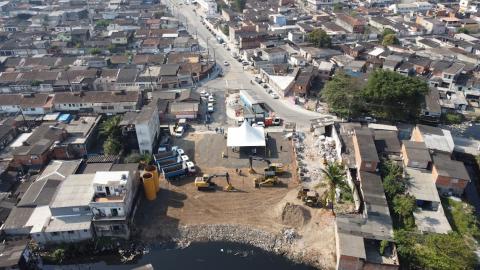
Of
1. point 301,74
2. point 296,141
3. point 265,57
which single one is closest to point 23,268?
point 296,141

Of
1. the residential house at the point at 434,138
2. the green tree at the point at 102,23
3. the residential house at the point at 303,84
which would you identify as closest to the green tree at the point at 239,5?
the green tree at the point at 102,23

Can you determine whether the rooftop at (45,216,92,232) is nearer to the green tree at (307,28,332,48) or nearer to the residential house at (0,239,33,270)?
the residential house at (0,239,33,270)

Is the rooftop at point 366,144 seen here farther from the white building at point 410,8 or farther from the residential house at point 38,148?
the white building at point 410,8

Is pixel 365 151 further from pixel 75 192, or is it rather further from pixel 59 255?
pixel 59 255

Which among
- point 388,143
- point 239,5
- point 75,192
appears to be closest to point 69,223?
point 75,192

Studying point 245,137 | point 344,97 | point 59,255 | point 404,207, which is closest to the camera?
point 59,255

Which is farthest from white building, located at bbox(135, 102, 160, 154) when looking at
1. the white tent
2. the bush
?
the bush

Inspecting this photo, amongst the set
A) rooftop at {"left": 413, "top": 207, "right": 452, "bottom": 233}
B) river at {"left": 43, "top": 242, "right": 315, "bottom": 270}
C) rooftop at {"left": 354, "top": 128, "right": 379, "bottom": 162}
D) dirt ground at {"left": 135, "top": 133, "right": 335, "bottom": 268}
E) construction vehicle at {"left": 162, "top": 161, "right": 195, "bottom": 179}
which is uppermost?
rooftop at {"left": 354, "top": 128, "right": 379, "bottom": 162}

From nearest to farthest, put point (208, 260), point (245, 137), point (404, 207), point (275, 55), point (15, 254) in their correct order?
point (15, 254) → point (208, 260) → point (404, 207) → point (245, 137) → point (275, 55)
